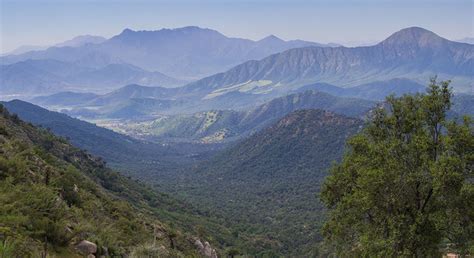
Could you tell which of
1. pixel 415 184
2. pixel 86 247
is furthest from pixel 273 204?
pixel 86 247

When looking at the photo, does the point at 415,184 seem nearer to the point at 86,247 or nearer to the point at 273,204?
the point at 86,247

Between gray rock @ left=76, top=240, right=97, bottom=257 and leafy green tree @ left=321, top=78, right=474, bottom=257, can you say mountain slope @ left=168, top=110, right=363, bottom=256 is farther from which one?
gray rock @ left=76, top=240, right=97, bottom=257

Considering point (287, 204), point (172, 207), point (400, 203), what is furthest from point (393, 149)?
point (287, 204)

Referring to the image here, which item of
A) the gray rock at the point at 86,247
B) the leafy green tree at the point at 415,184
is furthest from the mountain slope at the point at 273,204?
the gray rock at the point at 86,247

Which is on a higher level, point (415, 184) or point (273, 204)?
point (415, 184)

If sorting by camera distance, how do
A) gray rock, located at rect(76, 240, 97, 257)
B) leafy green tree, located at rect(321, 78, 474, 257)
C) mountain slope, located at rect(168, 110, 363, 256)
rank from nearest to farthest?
gray rock, located at rect(76, 240, 97, 257)
leafy green tree, located at rect(321, 78, 474, 257)
mountain slope, located at rect(168, 110, 363, 256)

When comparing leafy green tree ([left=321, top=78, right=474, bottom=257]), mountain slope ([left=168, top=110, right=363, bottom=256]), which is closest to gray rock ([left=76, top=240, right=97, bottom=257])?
leafy green tree ([left=321, top=78, right=474, bottom=257])

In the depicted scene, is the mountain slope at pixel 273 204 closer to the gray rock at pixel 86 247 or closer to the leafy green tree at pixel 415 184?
the leafy green tree at pixel 415 184

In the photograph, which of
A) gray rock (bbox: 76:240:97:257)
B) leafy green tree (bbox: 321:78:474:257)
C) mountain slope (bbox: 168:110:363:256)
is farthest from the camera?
mountain slope (bbox: 168:110:363:256)

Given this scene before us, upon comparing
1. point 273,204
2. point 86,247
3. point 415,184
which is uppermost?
point 415,184
